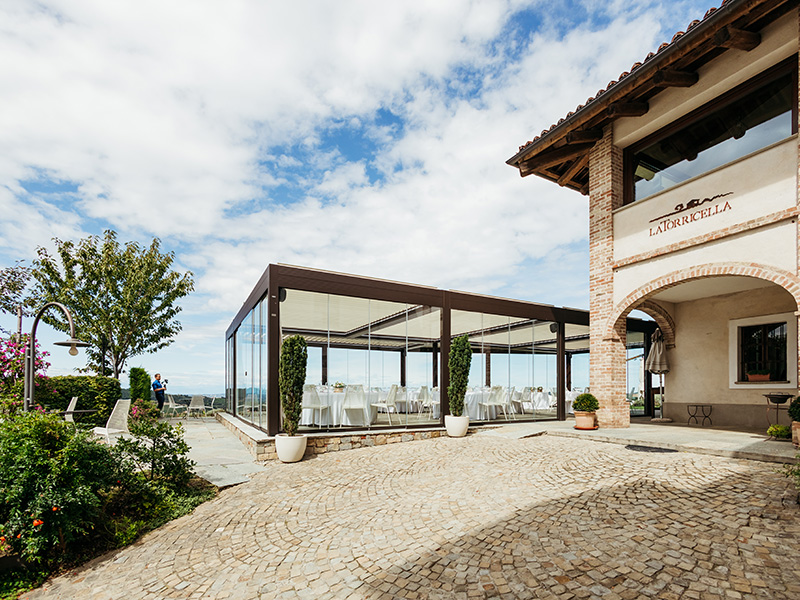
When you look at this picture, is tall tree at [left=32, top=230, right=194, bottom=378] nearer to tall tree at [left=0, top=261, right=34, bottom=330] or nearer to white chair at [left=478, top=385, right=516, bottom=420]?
tall tree at [left=0, top=261, right=34, bottom=330]

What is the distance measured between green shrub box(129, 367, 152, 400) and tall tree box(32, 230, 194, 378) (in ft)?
2.39

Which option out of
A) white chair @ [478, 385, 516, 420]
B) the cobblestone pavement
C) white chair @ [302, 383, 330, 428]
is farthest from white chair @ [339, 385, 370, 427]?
white chair @ [478, 385, 516, 420]

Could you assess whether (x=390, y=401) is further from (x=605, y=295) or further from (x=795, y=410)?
(x=795, y=410)

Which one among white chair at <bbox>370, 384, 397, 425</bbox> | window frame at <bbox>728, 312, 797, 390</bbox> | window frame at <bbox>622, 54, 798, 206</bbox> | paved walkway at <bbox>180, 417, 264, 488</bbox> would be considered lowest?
paved walkway at <bbox>180, 417, 264, 488</bbox>

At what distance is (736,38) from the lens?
6.73m

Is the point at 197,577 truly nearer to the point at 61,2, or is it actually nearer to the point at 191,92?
the point at 61,2

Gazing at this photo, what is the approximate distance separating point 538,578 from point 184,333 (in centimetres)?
1624

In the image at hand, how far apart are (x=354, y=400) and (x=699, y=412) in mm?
8103

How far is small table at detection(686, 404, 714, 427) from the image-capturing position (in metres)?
9.94

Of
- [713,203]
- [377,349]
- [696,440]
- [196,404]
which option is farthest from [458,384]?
[196,404]

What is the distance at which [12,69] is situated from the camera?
6.32 metres

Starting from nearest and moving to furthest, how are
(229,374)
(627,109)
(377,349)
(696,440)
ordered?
(696,440), (627,109), (377,349), (229,374)

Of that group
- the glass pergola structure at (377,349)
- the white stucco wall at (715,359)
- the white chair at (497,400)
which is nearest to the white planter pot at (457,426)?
the glass pergola structure at (377,349)

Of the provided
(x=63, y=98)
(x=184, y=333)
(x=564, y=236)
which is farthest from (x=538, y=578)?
(x=184, y=333)
